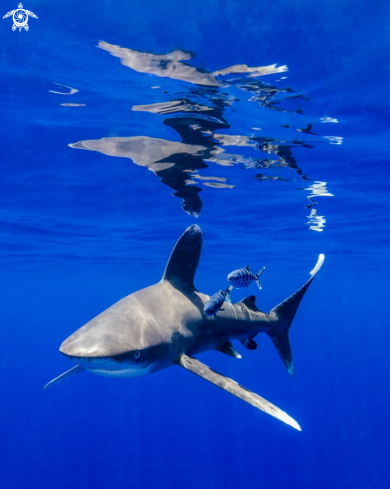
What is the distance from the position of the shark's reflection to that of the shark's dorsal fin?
4.65 meters

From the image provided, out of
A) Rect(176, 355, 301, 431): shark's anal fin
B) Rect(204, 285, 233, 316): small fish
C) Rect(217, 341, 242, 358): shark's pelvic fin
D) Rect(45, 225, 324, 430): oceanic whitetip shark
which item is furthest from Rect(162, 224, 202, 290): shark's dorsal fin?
Rect(176, 355, 301, 431): shark's anal fin

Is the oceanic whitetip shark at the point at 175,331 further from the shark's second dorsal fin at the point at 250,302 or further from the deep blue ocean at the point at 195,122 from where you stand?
the deep blue ocean at the point at 195,122

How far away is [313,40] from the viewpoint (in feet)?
26.5

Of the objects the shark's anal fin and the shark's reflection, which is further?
the shark's reflection

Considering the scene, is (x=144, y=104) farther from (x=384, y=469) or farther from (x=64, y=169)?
(x=384, y=469)

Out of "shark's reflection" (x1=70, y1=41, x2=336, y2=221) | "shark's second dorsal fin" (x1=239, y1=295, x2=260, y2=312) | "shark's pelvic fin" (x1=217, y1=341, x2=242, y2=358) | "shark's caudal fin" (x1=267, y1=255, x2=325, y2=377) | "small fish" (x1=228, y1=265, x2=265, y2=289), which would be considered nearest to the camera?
"shark's pelvic fin" (x1=217, y1=341, x2=242, y2=358)

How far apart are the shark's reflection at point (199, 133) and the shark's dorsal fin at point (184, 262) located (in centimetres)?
465

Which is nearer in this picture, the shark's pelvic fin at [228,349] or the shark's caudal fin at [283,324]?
the shark's pelvic fin at [228,349]

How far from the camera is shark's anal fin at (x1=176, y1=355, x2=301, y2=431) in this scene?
4336 mm

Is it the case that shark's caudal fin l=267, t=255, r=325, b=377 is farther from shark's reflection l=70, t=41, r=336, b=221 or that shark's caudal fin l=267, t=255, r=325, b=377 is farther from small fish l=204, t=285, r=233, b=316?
shark's reflection l=70, t=41, r=336, b=221

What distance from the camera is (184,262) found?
619 cm

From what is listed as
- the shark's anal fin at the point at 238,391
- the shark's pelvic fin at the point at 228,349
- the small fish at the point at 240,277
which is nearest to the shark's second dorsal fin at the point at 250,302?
the small fish at the point at 240,277

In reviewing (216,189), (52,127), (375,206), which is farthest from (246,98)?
(375,206)

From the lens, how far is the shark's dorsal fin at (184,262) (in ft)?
19.8
